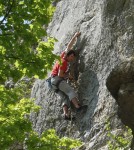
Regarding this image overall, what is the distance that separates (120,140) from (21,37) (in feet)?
11.9

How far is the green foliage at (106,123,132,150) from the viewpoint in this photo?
9.28 m

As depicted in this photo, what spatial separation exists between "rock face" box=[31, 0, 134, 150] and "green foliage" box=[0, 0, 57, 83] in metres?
1.89

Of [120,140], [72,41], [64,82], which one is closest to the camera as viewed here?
[120,140]

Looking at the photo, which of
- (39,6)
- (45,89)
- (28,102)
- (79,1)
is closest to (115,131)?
(28,102)

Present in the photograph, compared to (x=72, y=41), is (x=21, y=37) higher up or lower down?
lower down

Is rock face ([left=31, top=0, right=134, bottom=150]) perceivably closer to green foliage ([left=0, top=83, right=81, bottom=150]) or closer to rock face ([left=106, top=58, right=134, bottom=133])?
rock face ([left=106, top=58, right=134, bottom=133])

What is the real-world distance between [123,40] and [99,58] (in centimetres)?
139

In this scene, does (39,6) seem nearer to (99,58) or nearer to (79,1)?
(99,58)

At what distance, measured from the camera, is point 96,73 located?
12250 mm

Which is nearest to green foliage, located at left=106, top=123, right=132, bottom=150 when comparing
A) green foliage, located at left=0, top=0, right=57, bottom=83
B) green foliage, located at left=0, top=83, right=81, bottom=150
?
green foliage, located at left=0, top=83, right=81, bottom=150

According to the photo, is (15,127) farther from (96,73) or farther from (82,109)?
(96,73)

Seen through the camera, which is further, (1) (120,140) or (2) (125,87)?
(1) (120,140)

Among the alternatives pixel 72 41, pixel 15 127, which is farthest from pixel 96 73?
pixel 15 127

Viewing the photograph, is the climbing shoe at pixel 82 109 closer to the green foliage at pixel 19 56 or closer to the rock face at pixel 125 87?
the green foliage at pixel 19 56
